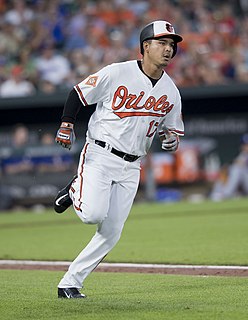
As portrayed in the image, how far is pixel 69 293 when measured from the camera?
6.51m

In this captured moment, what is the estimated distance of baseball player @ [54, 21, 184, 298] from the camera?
653 cm

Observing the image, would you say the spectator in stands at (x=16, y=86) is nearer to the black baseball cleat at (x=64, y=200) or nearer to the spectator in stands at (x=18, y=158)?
the spectator in stands at (x=18, y=158)

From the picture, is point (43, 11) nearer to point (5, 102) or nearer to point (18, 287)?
point (5, 102)

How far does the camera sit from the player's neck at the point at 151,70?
6.82 meters

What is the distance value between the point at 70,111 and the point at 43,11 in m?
14.8

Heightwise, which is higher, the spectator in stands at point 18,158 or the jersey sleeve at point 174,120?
the jersey sleeve at point 174,120

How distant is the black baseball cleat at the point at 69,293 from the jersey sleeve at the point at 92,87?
1.42 m

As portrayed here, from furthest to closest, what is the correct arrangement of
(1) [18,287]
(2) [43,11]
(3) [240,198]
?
(2) [43,11] → (3) [240,198] → (1) [18,287]

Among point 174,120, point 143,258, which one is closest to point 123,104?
point 174,120

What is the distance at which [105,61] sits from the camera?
19.2 metres

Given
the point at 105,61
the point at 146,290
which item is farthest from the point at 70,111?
the point at 105,61

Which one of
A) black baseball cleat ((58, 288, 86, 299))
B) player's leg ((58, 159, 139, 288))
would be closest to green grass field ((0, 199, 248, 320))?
black baseball cleat ((58, 288, 86, 299))

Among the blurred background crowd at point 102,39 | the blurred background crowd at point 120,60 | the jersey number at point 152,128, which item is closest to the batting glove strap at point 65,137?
the jersey number at point 152,128

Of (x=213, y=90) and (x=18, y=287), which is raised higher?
(x=18, y=287)
